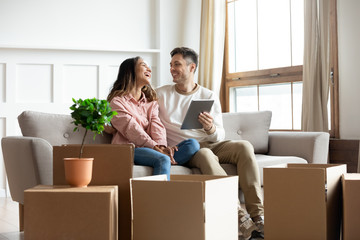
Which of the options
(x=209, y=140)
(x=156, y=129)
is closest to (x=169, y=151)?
(x=156, y=129)

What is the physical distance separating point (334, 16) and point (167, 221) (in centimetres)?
273

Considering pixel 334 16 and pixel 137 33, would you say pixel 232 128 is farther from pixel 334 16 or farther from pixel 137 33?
pixel 137 33

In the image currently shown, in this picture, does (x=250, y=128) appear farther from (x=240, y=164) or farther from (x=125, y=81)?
(x=125, y=81)

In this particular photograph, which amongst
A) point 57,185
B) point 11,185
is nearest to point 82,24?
point 11,185

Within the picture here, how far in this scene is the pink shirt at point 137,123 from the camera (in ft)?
9.59

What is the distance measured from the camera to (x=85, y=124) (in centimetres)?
203

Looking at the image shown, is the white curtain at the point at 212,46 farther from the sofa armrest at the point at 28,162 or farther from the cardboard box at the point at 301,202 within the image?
the cardboard box at the point at 301,202

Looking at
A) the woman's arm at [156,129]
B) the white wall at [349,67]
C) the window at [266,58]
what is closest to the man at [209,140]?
the woman's arm at [156,129]

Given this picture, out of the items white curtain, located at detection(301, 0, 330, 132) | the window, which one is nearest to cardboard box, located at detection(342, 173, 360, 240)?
white curtain, located at detection(301, 0, 330, 132)

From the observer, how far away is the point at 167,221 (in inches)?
72.6

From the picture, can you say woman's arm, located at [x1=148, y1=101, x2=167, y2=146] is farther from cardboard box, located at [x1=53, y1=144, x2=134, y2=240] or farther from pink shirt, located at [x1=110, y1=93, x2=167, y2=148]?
cardboard box, located at [x1=53, y1=144, x2=134, y2=240]

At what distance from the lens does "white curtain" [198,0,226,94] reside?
4.92 meters

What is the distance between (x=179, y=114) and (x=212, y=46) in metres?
1.87

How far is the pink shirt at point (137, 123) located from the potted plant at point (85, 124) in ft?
2.78
